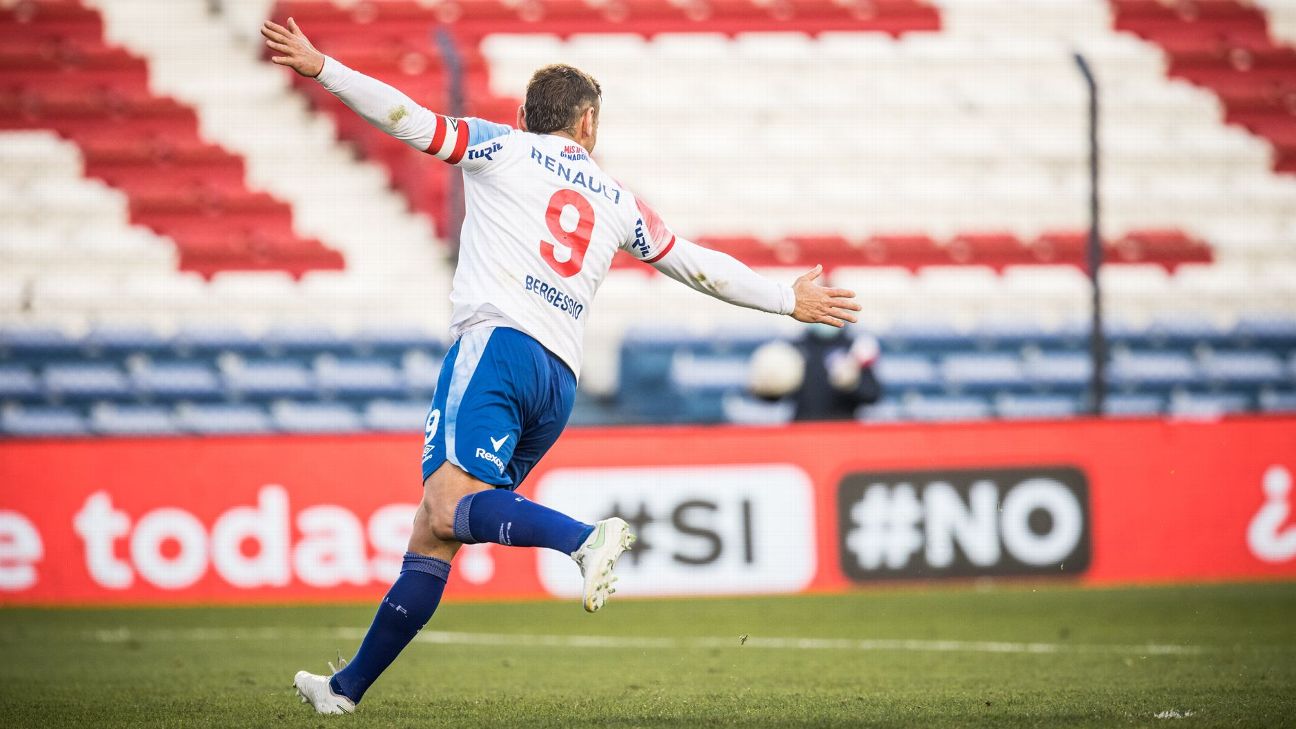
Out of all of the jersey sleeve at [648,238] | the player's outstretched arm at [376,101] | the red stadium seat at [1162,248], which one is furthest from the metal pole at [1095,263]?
the player's outstretched arm at [376,101]

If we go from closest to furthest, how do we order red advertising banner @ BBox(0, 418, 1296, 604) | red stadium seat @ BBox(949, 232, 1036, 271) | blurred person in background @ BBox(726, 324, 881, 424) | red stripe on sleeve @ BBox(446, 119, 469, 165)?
red stripe on sleeve @ BBox(446, 119, 469, 165)
red advertising banner @ BBox(0, 418, 1296, 604)
blurred person in background @ BBox(726, 324, 881, 424)
red stadium seat @ BBox(949, 232, 1036, 271)

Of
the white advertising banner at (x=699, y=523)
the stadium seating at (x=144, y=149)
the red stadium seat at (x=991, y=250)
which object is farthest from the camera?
the red stadium seat at (x=991, y=250)

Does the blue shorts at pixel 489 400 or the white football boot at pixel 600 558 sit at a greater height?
the blue shorts at pixel 489 400

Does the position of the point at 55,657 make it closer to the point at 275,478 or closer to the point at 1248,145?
the point at 275,478

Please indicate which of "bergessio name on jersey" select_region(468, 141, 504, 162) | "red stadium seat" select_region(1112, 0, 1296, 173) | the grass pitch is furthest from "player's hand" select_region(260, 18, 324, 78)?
"red stadium seat" select_region(1112, 0, 1296, 173)

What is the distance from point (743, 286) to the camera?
4.38 metres

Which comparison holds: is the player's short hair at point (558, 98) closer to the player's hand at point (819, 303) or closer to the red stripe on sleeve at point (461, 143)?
the red stripe on sleeve at point (461, 143)

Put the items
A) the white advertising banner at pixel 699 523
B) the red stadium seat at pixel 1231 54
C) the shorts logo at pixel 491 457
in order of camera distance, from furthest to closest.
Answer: the red stadium seat at pixel 1231 54 < the white advertising banner at pixel 699 523 < the shorts logo at pixel 491 457

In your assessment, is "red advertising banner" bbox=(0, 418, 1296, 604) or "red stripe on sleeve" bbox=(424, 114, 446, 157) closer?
"red stripe on sleeve" bbox=(424, 114, 446, 157)

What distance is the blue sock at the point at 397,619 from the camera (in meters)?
4.03

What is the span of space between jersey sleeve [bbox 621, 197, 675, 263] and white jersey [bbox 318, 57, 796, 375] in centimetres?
4

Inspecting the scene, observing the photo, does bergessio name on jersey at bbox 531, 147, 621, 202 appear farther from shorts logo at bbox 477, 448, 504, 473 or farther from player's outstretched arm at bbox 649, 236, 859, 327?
shorts logo at bbox 477, 448, 504, 473

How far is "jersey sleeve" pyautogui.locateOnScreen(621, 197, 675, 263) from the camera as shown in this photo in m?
4.32

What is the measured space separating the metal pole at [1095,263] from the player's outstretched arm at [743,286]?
529cm
